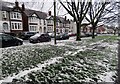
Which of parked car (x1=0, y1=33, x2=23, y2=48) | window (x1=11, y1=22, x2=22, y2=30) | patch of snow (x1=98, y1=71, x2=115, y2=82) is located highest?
window (x1=11, y1=22, x2=22, y2=30)

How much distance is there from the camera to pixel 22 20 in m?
39.4

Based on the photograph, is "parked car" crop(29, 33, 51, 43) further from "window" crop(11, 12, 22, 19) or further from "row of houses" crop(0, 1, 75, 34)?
"window" crop(11, 12, 22, 19)

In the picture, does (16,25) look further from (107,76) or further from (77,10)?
(107,76)

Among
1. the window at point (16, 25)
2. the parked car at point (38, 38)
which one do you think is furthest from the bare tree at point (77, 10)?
the window at point (16, 25)

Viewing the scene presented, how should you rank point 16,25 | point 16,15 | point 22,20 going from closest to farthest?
point 16,25 < point 16,15 < point 22,20

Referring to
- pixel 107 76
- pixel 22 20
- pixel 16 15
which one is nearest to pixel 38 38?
pixel 107 76

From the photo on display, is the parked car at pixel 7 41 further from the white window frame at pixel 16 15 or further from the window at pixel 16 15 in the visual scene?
the window at pixel 16 15

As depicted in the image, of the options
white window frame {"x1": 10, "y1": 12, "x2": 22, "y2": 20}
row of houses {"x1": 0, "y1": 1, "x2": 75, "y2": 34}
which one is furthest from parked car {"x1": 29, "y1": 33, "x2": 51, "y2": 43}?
white window frame {"x1": 10, "y1": 12, "x2": 22, "y2": 20}

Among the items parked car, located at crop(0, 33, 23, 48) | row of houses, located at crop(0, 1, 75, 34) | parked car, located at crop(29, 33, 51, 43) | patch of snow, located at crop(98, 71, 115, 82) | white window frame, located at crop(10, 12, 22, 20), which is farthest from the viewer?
white window frame, located at crop(10, 12, 22, 20)

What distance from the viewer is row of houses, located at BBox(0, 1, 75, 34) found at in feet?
109

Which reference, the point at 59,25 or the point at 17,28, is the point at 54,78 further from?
the point at 59,25

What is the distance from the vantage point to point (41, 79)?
5.48m

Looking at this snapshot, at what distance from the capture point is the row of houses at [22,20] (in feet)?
109

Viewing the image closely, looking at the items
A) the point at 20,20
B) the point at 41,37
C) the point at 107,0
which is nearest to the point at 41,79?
the point at 41,37
